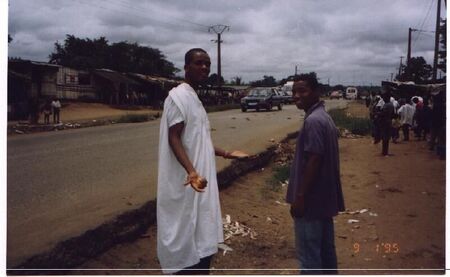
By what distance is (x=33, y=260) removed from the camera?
11.1 feet

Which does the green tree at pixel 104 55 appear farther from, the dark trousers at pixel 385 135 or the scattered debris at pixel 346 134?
the dark trousers at pixel 385 135

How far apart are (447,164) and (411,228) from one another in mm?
1858

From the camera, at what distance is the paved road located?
410cm

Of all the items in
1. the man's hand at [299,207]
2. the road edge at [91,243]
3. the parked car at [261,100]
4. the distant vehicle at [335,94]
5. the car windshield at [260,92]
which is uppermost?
the distant vehicle at [335,94]

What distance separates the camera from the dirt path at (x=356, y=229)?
3.79 meters

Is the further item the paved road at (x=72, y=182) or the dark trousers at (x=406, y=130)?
the dark trousers at (x=406, y=130)

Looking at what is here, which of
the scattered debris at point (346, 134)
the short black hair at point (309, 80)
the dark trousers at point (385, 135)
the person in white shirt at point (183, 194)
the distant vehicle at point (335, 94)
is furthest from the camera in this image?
the distant vehicle at point (335, 94)

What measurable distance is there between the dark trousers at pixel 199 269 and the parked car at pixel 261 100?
22470 millimetres

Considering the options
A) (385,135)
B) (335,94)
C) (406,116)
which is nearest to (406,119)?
(406,116)

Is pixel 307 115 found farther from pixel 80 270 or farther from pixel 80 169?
pixel 80 169

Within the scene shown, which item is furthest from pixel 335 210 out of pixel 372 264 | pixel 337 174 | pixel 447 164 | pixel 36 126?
pixel 36 126

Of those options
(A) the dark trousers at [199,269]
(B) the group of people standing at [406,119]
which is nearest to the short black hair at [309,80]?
(A) the dark trousers at [199,269]

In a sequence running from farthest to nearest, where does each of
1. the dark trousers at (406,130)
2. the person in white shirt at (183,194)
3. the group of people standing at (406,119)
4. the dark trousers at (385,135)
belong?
the dark trousers at (406,130) → the dark trousers at (385,135) → the group of people standing at (406,119) → the person in white shirt at (183,194)

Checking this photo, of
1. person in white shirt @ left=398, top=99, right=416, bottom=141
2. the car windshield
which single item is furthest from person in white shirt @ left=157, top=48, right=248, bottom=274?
the car windshield
